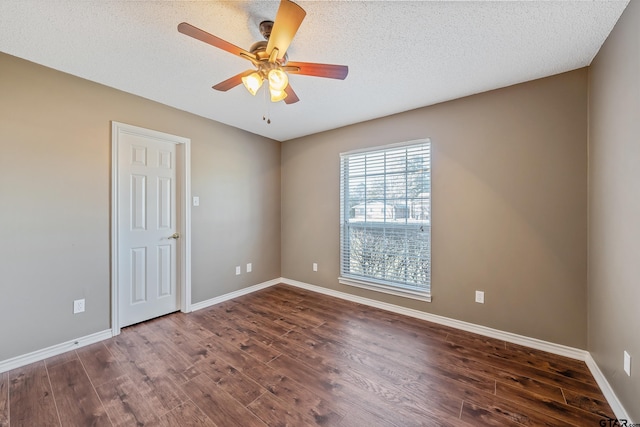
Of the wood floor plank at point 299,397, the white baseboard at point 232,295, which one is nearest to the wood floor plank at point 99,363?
the white baseboard at point 232,295

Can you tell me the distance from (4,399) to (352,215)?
132 inches

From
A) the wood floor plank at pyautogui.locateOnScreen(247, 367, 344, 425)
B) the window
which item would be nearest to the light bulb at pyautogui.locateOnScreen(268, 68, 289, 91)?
the window

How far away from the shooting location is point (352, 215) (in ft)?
11.5

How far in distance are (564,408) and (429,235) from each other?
1629mm

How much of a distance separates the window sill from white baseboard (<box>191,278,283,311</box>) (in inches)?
48.1

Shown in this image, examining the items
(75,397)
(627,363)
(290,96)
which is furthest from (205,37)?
(627,363)

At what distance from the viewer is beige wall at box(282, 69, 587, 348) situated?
2098mm

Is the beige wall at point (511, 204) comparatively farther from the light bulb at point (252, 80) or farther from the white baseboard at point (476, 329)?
the light bulb at point (252, 80)

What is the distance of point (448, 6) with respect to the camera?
1442mm

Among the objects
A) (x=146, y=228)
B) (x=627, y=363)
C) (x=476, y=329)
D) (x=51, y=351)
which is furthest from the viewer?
(x=146, y=228)

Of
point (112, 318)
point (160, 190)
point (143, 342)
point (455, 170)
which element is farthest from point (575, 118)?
point (112, 318)

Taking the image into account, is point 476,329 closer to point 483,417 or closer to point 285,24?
point 483,417

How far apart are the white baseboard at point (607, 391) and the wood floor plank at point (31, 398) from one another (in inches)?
130

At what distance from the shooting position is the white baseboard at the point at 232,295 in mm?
3131
